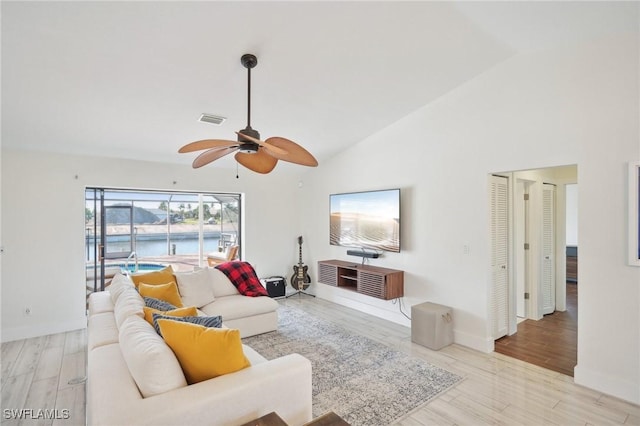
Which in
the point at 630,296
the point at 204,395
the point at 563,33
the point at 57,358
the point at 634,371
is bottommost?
the point at 57,358

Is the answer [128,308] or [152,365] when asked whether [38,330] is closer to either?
[128,308]

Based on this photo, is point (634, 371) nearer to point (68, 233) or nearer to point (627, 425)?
point (627, 425)

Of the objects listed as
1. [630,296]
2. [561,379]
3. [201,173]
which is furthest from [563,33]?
[201,173]

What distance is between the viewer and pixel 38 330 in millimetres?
4105

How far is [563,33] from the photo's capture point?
2.77m

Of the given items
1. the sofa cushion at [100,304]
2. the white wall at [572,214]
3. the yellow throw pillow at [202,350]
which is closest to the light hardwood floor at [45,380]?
the sofa cushion at [100,304]

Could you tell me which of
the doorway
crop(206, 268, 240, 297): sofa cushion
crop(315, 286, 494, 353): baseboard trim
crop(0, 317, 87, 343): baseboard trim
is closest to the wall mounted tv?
crop(315, 286, 494, 353): baseboard trim

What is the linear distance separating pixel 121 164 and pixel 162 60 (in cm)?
266

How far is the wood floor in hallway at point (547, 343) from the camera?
3275 mm

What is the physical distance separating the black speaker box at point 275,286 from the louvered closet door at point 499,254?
3430mm

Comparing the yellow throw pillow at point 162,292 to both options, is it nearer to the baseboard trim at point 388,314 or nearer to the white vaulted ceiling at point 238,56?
the white vaulted ceiling at point 238,56

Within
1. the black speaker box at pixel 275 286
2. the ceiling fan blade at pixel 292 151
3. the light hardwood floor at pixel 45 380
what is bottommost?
the light hardwood floor at pixel 45 380

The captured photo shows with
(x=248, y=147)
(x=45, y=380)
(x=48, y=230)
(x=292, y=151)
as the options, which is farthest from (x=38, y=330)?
(x=292, y=151)

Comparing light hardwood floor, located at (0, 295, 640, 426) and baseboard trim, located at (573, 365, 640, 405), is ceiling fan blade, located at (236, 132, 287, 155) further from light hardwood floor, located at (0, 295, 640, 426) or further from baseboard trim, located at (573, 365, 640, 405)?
baseboard trim, located at (573, 365, 640, 405)
